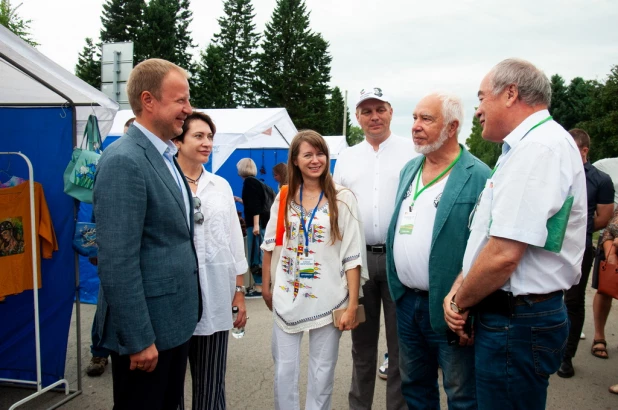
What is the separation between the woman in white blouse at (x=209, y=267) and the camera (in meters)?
2.58

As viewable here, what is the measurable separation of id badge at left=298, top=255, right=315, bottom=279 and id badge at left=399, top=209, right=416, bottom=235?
547 millimetres

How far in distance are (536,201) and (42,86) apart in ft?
11.2

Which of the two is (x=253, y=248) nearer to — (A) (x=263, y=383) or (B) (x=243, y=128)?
(B) (x=243, y=128)

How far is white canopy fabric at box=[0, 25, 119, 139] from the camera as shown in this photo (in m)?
2.72

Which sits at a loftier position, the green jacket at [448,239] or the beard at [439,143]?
the beard at [439,143]

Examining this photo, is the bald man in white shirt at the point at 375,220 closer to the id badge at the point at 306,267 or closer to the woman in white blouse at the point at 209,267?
the id badge at the point at 306,267

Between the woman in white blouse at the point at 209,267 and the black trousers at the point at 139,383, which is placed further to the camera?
the woman in white blouse at the point at 209,267

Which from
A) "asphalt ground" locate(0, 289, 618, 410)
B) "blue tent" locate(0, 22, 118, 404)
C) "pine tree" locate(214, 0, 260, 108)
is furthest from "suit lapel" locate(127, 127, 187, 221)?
"pine tree" locate(214, 0, 260, 108)

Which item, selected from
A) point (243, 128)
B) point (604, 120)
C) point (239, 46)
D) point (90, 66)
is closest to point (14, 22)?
point (90, 66)

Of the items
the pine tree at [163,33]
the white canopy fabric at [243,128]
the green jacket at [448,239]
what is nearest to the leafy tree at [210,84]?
the pine tree at [163,33]

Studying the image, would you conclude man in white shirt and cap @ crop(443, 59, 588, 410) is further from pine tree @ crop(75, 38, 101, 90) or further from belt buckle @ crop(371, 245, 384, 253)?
pine tree @ crop(75, 38, 101, 90)

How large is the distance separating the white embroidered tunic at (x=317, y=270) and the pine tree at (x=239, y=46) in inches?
1625

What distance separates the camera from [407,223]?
2500 mm

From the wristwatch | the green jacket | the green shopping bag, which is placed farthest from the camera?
the green shopping bag
